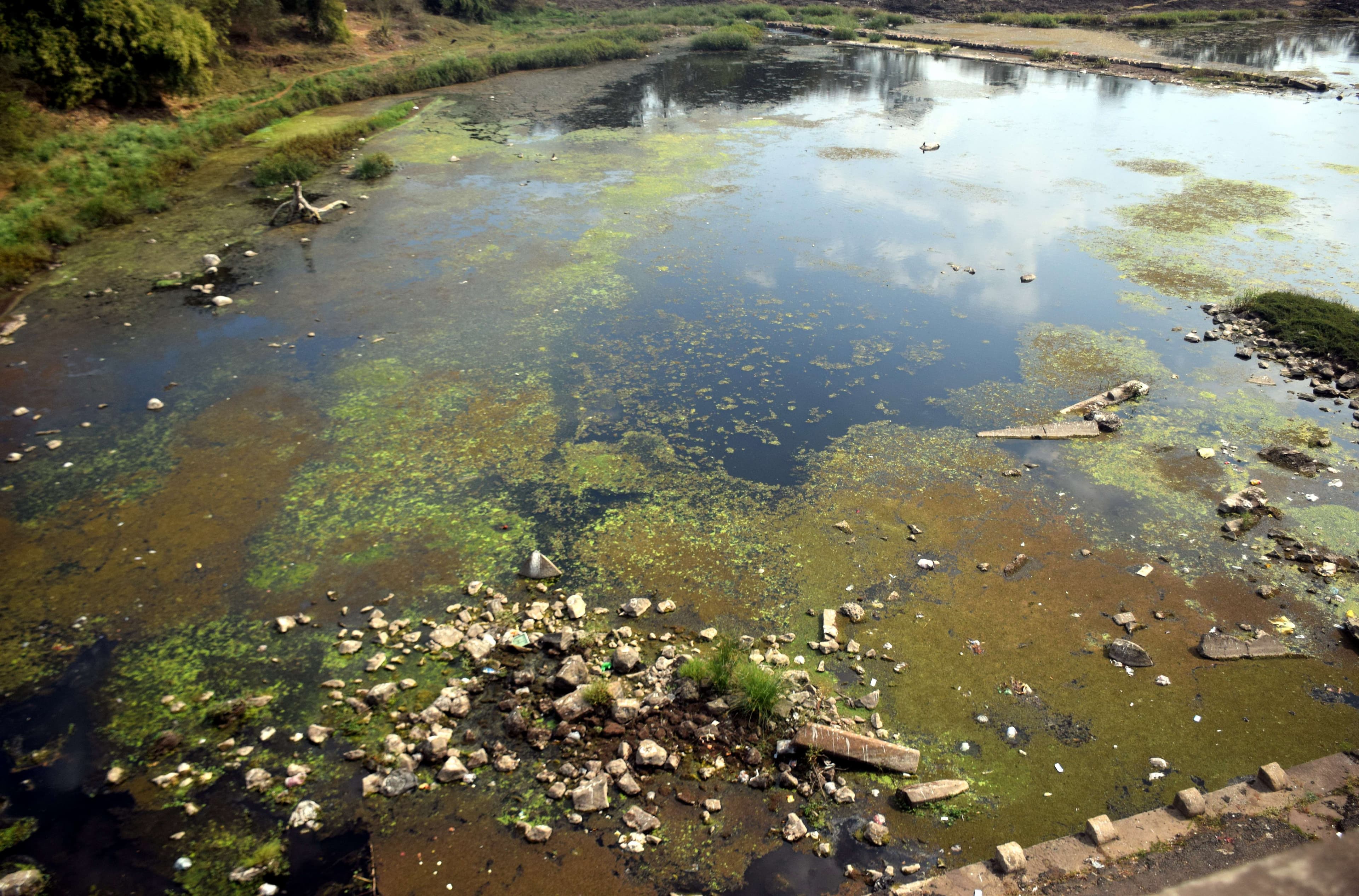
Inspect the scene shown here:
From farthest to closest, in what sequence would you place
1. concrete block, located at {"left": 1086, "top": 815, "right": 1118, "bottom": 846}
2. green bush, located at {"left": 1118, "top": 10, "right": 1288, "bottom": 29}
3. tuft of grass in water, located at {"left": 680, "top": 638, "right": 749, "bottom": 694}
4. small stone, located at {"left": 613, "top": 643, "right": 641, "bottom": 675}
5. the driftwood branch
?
green bush, located at {"left": 1118, "top": 10, "right": 1288, "bottom": 29}
the driftwood branch
small stone, located at {"left": 613, "top": 643, "right": 641, "bottom": 675}
tuft of grass in water, located at {"left": 680, "top": 638, "right": 749, "bottom": 694}
concrete block, located at {"left": 1086, "top": 815, "right": 1118, "bottom": 846}

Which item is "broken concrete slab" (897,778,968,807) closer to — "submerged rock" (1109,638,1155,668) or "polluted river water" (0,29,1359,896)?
"polluted river water" (0,29,1359,896)

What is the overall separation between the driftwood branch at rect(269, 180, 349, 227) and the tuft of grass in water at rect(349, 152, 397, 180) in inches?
58.3

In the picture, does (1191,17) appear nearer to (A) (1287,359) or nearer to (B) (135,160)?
(A) (1287,359)

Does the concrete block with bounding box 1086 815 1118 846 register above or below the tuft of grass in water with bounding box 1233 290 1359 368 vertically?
below

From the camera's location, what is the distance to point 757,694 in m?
4.00

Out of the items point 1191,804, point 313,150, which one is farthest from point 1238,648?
point 313,150

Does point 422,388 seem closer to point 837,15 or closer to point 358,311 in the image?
point 358,311

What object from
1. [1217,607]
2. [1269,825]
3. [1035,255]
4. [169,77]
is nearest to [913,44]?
[1035,255]

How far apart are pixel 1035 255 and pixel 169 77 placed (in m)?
15.1

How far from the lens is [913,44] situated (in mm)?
26156

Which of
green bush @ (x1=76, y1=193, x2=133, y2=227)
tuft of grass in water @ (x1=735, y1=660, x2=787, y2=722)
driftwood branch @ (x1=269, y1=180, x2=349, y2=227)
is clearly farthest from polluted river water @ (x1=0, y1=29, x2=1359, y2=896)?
green bush @ (x1=76, y1=193, x2=133, y2=227)

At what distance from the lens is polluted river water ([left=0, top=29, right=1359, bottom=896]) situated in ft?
12.0

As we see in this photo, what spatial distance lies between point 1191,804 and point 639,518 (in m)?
3.61

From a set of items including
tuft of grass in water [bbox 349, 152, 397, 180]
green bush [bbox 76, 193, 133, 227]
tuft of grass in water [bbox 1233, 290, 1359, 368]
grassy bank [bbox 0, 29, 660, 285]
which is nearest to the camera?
tuft of grass in water [bbox 1233, 290, 1359, 368]
